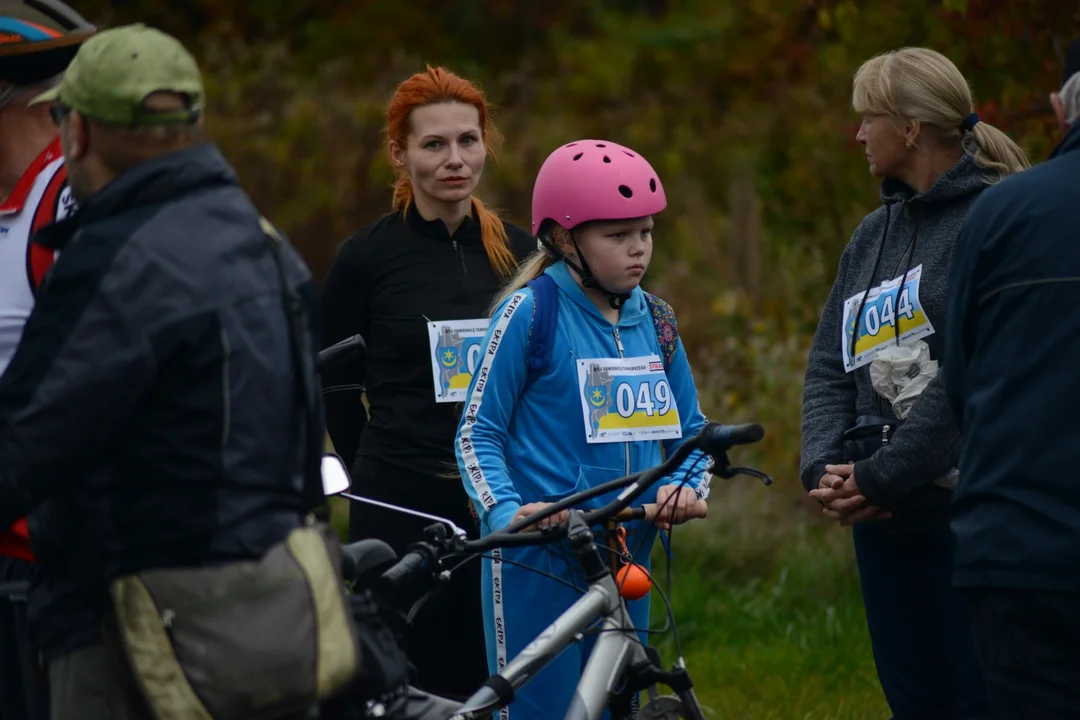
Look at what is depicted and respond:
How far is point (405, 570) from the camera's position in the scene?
3.58m

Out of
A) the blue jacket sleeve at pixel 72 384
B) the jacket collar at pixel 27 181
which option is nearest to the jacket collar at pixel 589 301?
the jacket collar at pixel 27 181

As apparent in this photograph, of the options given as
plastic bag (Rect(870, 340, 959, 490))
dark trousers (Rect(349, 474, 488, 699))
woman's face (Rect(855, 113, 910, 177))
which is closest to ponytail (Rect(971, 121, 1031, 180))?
woman's face (Rect(855, 113, 910, 177))

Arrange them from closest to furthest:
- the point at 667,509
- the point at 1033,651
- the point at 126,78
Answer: the point at 126,78
the point at 1033,651
the point at 667,509

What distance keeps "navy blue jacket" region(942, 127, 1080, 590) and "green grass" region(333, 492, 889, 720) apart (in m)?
2.92

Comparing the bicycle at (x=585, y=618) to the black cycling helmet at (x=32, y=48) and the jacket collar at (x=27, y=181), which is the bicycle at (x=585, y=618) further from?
the black cycling helmet at (x=32, y=48)

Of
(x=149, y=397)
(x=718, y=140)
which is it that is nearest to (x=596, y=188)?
(x=149, y=397)

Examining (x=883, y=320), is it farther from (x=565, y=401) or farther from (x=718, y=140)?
(x=718, y=140)

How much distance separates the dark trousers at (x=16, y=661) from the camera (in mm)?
3449

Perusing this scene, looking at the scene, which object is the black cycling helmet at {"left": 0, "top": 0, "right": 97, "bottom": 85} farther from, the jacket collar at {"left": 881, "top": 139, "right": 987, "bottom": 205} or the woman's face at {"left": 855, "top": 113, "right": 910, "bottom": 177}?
the jacket collar at {"left": 881, "top": 139, "right": 987, "bottom": 205}

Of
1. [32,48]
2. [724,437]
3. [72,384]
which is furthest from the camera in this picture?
[32,48]

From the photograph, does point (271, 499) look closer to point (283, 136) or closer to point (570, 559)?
point (570, 559)

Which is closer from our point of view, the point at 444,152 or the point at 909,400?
the point at 909,400

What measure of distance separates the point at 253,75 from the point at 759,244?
18.3 ft

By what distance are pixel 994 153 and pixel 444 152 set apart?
1.74 meters
